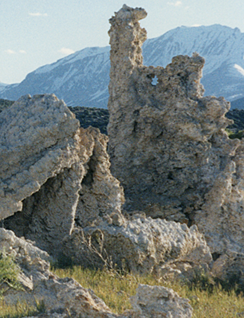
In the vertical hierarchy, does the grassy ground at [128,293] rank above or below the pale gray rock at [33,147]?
below

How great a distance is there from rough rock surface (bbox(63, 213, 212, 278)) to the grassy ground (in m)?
0.23

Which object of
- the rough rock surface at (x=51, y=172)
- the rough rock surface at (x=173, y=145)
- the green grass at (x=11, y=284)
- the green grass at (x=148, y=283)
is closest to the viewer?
the green grass at (x=11, y=284)

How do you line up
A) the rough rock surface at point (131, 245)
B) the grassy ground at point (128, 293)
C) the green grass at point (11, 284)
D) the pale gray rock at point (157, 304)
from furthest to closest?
the rough rock surface at point (131, 245) → the grassy ground at point (128, 293) → the green grass at point (11, 284) → the pale gray rock at point (157, 304)

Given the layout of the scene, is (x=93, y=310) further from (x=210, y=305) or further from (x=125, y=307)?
(x=210, y=305)

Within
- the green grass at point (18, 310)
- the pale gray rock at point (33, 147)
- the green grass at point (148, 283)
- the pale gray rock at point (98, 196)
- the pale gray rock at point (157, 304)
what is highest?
the pale gray rock at point (33, 147)

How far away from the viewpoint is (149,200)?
24.5 feet

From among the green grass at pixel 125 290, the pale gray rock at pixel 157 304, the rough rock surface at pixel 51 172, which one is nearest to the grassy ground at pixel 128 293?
the green grass at pixel 125 290

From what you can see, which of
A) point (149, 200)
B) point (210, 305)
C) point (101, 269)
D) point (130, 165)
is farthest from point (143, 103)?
point (210, 305)

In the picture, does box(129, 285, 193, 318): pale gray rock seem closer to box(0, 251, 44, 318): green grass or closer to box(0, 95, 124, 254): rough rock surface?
box(0, 251, 44, 318): green grass

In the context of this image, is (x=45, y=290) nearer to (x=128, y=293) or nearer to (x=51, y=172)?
(x=128, y=293)

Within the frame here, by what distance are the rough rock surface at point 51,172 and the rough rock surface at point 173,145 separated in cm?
122

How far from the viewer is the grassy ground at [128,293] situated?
393cm

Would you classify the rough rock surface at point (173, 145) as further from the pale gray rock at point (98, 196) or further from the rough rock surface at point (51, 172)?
the rough rock surface at point (51, 172)

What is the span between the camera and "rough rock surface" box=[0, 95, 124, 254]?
18.7ft
